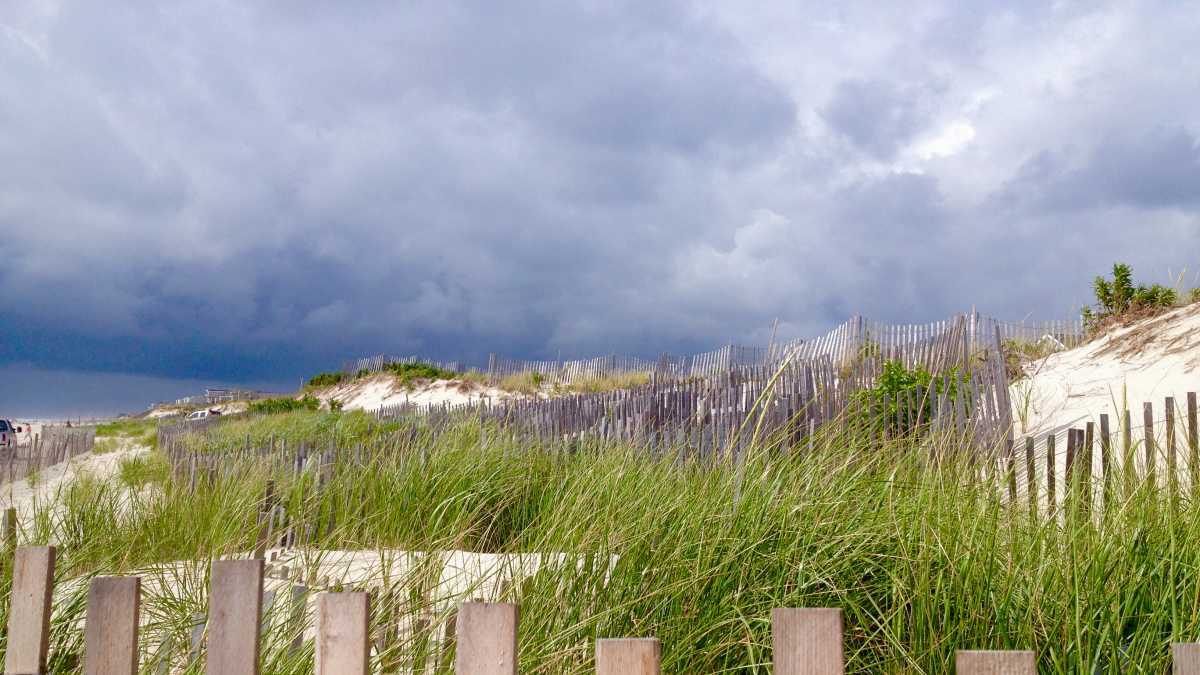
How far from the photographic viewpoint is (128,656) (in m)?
1.85

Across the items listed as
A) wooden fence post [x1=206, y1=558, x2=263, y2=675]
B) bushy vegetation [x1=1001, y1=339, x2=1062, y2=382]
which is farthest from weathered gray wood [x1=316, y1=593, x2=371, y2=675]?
bushy vegetation [x1=1001, y1=339, x2=1062, y2=382]

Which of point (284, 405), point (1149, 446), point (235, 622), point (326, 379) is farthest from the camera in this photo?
point (326, 379)

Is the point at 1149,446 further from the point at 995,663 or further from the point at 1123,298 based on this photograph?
the point at 1123,298

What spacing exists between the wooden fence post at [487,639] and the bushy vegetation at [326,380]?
3593cm

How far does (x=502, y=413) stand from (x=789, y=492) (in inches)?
310

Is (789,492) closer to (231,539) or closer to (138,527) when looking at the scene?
(231,539)

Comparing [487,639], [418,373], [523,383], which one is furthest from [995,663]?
[418,373]

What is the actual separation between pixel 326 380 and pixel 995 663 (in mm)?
37524

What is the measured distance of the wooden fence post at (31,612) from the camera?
86.4 inches

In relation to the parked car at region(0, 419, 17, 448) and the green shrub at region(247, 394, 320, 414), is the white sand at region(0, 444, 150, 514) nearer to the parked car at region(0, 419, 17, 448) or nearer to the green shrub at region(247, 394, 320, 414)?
the parked car at region(0, 419, 17, 448)

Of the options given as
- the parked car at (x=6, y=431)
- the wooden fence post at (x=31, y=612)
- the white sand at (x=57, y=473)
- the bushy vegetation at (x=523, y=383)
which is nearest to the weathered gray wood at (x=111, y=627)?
the wooden fence post at (x=31, y=612)

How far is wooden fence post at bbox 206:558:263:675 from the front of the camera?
1732 mm

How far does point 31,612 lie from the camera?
220cm

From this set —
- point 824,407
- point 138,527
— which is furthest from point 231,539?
point 824,407
